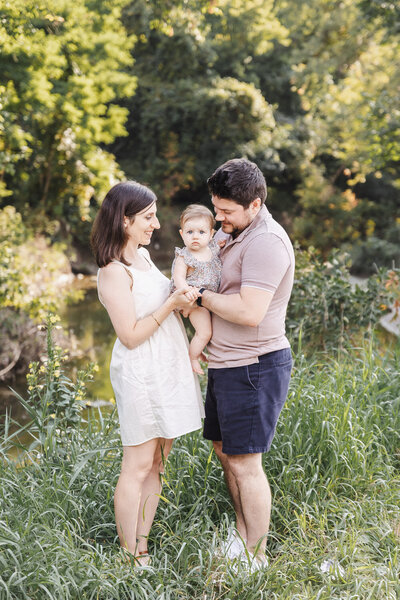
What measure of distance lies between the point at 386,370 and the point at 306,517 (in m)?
1.49

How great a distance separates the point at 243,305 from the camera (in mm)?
2330

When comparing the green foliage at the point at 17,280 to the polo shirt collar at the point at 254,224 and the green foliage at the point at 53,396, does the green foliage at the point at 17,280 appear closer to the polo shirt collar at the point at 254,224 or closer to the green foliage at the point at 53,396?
the green foliage at the point at 53,396

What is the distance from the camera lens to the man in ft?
7.69

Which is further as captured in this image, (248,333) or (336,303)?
(336,303)

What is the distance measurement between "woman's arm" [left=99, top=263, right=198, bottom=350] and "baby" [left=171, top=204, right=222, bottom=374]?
10 centimetres

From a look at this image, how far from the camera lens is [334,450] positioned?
3.10 metres

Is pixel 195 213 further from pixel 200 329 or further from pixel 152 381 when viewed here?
pixel 152 381

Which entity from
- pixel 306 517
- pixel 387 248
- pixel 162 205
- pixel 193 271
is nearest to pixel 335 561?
pixel 306 517

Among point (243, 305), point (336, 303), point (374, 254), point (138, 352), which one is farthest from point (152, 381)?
point (374, 254)

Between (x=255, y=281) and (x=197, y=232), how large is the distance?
14.8 inches

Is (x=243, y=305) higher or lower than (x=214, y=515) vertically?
higher

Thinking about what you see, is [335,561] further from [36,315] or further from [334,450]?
[36,315]

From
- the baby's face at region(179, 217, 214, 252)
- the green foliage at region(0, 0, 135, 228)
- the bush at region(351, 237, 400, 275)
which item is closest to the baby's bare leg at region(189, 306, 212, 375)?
the baby's face at region(179, 217, 214, 252)

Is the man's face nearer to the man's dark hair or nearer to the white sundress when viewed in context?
the man's dark hair
